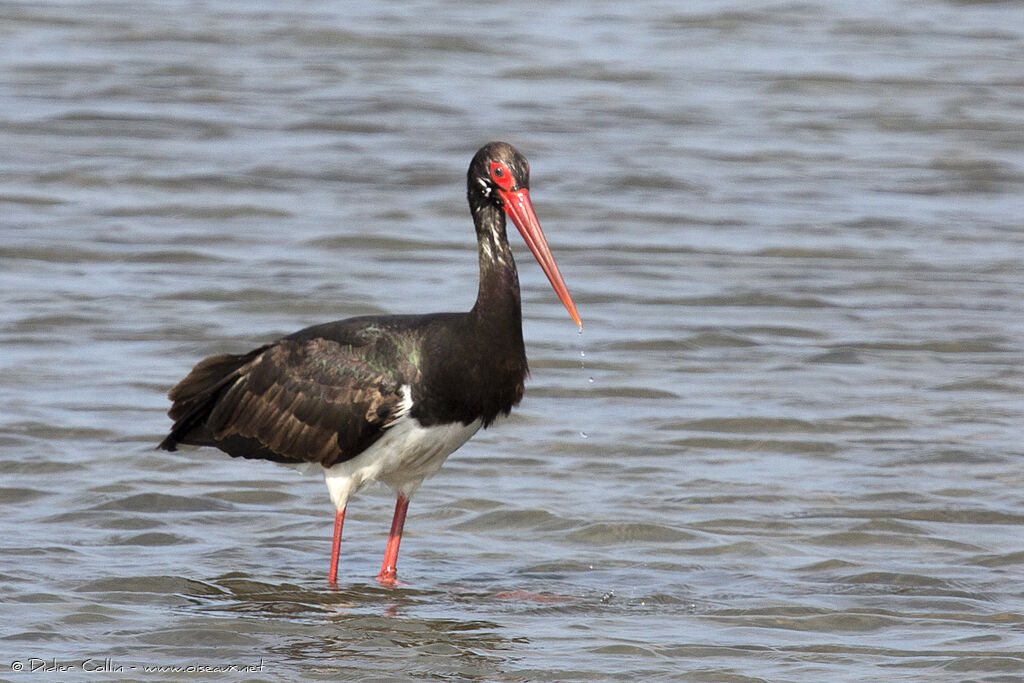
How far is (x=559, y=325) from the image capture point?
473 inches

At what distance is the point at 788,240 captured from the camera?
13.8 metres

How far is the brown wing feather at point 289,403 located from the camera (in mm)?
7664

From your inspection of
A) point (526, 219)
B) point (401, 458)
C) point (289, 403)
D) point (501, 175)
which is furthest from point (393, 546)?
point (501, 175)

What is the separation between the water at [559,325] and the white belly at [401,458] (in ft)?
1.41

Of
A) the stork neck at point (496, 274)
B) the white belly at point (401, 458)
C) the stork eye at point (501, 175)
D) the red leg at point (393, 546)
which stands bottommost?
the red leg at point (393, 546)

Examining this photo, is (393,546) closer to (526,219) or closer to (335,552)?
(335,552)

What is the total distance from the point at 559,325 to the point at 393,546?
13.8ft

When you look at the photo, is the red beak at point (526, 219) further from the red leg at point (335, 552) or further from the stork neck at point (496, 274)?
the red leg at point (335, 552)

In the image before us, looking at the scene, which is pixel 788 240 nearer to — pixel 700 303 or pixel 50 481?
pixel 700 303

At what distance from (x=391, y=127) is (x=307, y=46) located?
3.47 m

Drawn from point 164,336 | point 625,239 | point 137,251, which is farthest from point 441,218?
point 164,336
